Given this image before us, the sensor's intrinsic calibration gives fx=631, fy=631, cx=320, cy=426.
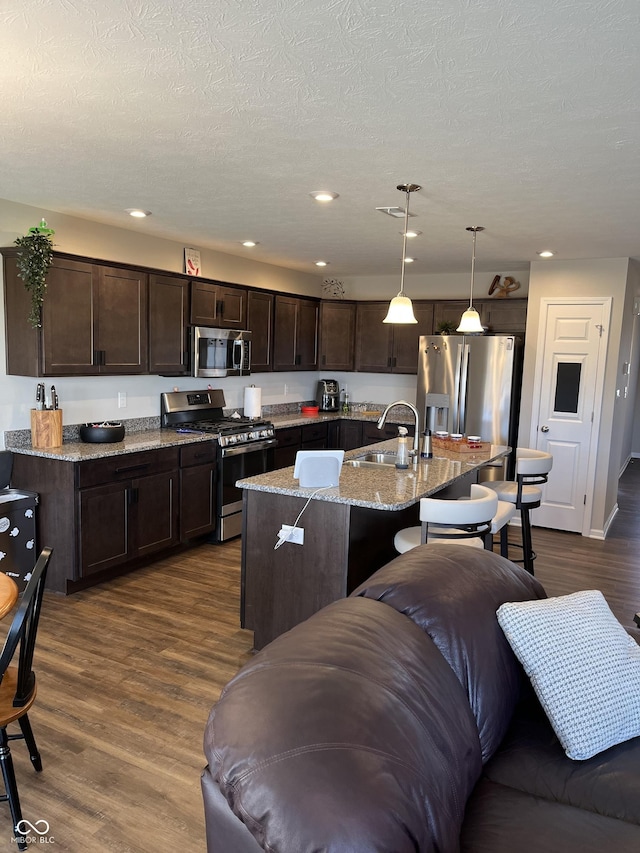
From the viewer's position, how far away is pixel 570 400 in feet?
18.9

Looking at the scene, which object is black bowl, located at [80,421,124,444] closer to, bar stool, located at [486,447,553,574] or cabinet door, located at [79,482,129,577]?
cabinet door, located at [79,482,129,577]

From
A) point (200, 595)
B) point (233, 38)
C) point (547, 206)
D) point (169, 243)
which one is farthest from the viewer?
point (169, 243)

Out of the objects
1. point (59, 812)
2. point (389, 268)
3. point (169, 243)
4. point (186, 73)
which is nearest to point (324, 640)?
point (59, 812)

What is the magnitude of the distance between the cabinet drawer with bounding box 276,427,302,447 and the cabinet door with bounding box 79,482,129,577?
1992mm

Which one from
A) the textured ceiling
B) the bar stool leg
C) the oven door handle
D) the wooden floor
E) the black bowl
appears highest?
the textured ceiling

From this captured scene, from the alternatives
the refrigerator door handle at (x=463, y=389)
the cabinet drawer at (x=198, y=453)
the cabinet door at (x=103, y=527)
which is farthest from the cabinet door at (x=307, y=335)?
the cabinet door at (x=103, y=527)

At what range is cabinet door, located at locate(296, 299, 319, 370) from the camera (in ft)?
22.5

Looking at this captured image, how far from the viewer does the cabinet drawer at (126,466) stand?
402cm

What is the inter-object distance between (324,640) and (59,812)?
146 centimetres

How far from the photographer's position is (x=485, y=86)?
81.6 inches

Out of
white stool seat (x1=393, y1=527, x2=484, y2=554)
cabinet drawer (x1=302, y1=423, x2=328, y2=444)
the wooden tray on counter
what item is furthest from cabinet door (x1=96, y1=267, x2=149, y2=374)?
white stool seat (x1=393, y1=527, x2=484, y2=554)

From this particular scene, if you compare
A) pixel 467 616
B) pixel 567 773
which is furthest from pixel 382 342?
pixel 567 773

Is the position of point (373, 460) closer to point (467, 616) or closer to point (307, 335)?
point (467, 616)

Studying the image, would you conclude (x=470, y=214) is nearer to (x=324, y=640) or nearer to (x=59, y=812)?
(x=324, y=640)
